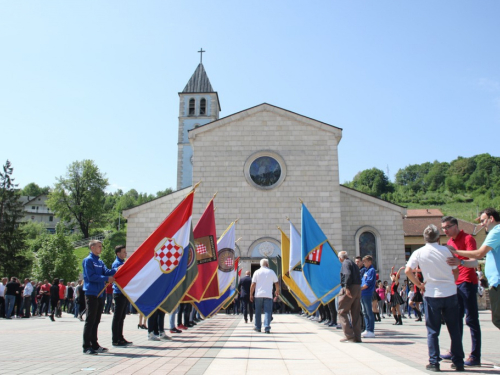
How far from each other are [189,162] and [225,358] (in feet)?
149

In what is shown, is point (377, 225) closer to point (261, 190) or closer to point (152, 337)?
point (261, 190)

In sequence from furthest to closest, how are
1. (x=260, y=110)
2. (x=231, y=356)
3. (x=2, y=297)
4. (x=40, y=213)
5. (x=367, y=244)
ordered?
1. (x=40, y=213)
2. (x=260, y=110)
3. (x=367, y=244)
4. (x=2, y=297)
5. (x=231, y=356)

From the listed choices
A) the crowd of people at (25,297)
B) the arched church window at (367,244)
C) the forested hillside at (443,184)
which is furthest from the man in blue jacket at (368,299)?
the forested hillside at (443,184)

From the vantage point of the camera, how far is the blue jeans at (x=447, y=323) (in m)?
6.02

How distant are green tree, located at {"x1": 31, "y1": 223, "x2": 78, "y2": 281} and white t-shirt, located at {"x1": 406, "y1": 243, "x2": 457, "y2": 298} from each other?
156 ft

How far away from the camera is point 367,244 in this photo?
91.7 feet

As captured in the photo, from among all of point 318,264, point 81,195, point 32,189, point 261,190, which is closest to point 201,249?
point 318,264

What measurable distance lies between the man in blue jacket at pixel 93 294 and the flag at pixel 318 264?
614 cm

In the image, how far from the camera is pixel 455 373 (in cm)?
575

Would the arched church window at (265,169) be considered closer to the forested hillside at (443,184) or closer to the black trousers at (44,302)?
the black trousers at (44,302)

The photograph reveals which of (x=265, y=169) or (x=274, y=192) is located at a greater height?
(x=265, y=169)

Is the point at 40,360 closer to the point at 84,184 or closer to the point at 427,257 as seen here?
the point at 427,257

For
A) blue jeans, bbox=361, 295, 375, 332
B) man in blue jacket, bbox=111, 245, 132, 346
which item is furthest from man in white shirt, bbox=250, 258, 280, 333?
man in blue jacket, bbox=111, 245, 132, 346

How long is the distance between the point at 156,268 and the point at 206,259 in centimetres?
319
